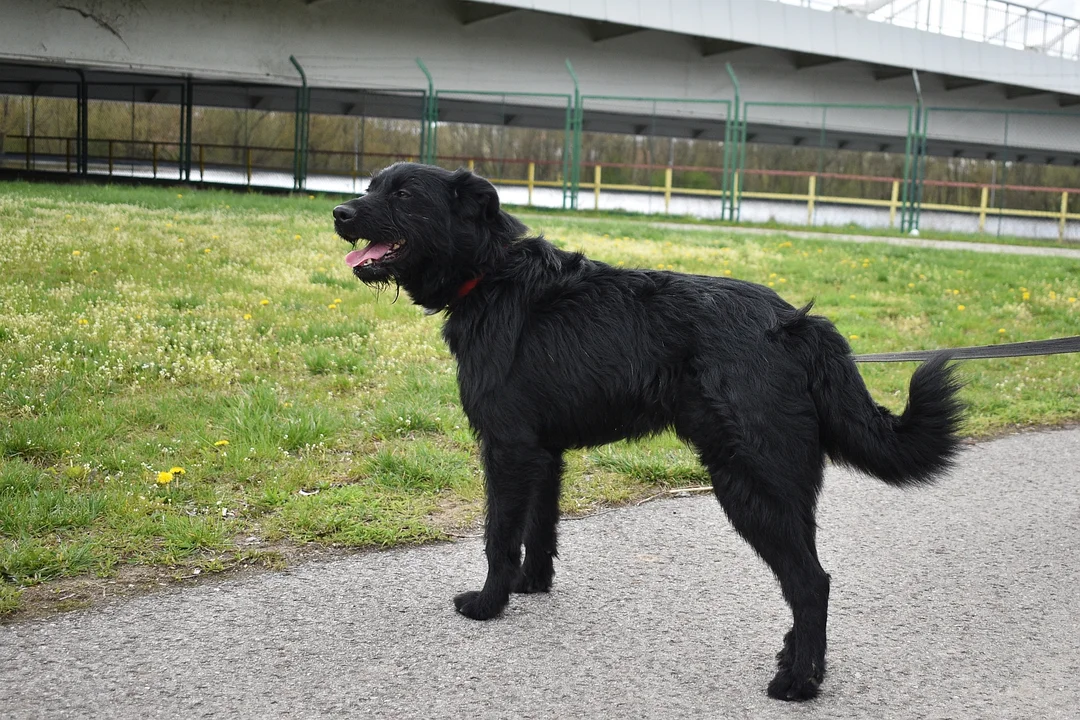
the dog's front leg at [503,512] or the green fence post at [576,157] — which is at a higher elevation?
the green fence post at [576,157]

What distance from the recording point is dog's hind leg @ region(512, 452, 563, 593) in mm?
3930

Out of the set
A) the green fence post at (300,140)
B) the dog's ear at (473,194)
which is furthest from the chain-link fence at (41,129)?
the dog's ear at (473,194)

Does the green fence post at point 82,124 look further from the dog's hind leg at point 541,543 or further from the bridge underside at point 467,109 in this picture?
the dog's hind leg at point 541,543

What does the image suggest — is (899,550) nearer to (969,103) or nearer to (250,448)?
(250,448)

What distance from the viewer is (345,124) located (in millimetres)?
23625

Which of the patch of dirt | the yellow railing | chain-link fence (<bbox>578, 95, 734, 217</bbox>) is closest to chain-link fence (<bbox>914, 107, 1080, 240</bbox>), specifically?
the yellow railing

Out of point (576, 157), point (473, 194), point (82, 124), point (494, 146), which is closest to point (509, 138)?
point (494, 146)

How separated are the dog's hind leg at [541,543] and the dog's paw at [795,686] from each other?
43.8 inches

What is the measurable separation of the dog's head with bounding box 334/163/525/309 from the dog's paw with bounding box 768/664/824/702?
1.79 metres

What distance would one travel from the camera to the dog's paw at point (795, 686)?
10.1ft

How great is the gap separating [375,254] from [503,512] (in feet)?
3.59

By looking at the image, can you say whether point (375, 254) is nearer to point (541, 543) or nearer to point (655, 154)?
point (541, 543)

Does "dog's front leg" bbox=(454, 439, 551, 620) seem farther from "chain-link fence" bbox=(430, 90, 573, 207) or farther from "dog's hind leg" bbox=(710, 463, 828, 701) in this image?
"chain-link fence" bbox=(430, 90, 573, 207)

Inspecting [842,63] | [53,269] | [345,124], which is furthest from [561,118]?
[53,269]
